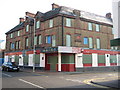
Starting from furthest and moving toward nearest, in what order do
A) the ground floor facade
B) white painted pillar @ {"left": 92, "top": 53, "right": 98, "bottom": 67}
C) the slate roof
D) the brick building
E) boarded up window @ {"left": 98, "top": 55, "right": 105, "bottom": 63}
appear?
boarded up window @ {"left": 98, "top": 55, "right": 105, "bottom": 63}
white painted pillar @ {"left": 92, "top": 53, "right": 98, "bottom": 67}
the slate roof
the brick building
the ground floor facade

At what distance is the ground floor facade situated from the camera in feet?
74.7

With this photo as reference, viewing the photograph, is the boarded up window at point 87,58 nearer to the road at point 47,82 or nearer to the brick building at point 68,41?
the brick building at point 68,41

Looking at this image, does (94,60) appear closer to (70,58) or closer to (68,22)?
(70,58)

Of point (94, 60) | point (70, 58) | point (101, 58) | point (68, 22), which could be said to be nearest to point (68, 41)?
point (70, 58)

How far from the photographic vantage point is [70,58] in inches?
913

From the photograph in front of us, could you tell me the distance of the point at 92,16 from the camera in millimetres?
28578

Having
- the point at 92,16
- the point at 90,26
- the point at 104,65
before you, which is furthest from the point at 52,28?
the point at 104,65

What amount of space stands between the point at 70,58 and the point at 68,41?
9.00 ft

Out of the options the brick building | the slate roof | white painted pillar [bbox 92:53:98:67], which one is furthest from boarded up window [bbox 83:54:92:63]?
the slate roof

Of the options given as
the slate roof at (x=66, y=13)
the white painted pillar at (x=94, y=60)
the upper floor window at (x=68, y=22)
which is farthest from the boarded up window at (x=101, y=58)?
the upper floor window at (x=68, y=22)

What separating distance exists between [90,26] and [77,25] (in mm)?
3186

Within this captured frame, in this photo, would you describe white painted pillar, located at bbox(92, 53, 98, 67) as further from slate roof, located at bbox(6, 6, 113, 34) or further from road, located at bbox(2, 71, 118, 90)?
road, located at bbox(2, 71, 118, 90)

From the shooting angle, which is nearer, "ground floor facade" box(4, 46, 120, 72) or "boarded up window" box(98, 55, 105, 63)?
"ground floor facade" box(4, 46, 120, 72)

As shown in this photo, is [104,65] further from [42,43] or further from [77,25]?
[42,43]
